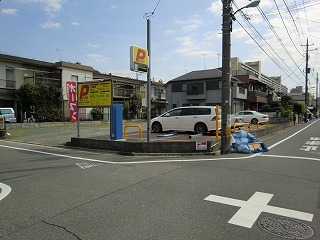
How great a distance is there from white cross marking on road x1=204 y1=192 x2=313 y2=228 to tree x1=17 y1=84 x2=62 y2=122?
79.4 feet

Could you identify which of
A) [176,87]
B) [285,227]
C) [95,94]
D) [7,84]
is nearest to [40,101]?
[7,84]

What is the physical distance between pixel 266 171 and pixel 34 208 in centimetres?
576

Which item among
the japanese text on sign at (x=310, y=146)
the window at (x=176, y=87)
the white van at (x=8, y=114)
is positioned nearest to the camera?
the japanese text on sign at (x=310, y=146)

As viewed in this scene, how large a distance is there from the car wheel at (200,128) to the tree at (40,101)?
17465mm

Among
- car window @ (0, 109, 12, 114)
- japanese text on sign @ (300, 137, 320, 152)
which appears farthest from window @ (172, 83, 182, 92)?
japanese text on sign @ (300, 137, 320, 152)

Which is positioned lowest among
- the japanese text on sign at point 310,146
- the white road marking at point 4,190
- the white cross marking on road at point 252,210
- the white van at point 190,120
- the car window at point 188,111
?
the japanese text on sign at point 310,146

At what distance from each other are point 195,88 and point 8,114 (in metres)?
22.6

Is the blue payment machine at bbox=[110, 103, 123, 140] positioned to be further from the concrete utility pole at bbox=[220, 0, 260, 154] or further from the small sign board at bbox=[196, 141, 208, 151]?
the concrete utility pole at bbox=[220, 0, 260, 154]

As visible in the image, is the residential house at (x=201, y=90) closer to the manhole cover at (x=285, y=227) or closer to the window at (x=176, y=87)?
the window at (x=176, y=87)

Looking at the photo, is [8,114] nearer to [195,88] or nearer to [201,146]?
[201,146]

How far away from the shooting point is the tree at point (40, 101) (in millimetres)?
25453

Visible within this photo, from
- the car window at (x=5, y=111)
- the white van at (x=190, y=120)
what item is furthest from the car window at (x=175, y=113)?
the car window at (x=5, y=111)

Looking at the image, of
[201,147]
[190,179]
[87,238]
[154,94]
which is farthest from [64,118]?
[87,238]

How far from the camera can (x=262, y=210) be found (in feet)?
14.5
